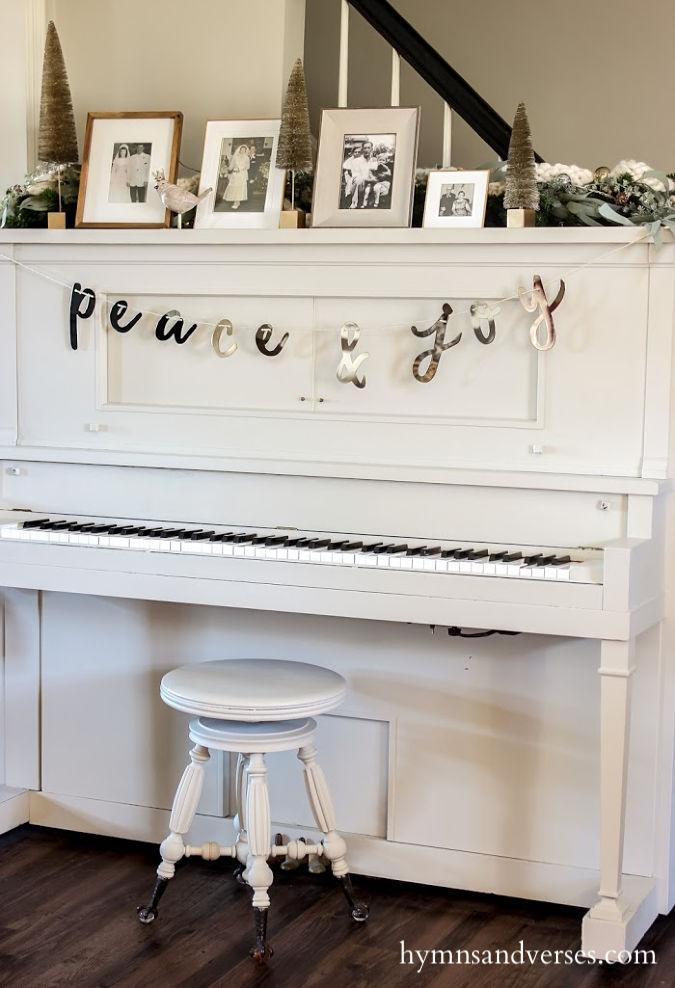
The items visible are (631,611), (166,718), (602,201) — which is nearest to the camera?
(631,611)

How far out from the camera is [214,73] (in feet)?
11.4

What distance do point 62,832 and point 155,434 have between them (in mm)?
1147

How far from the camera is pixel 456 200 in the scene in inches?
118

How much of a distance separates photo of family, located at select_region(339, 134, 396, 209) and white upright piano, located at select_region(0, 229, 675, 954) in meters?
0.11

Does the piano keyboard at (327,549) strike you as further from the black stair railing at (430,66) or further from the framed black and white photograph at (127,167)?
the black stair railing at (430,66)

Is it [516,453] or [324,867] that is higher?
[516,453]

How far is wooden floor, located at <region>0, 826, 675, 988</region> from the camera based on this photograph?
2621 mm

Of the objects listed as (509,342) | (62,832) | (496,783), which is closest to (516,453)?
(509,342)

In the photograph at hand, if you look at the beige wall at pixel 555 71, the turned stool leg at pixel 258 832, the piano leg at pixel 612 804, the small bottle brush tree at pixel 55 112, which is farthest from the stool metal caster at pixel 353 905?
the beige wall at pixel 555 71

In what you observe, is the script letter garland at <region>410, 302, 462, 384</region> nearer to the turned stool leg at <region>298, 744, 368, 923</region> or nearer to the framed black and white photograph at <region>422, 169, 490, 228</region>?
the framed black and white photograph at <region>422, 169, 490, 228</region>

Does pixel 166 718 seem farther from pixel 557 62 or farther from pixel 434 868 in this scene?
pixel 557 62

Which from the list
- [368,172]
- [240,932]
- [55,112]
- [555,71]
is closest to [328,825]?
[240,932]

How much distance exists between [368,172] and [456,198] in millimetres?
233

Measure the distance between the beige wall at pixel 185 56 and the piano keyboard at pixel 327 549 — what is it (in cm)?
110
